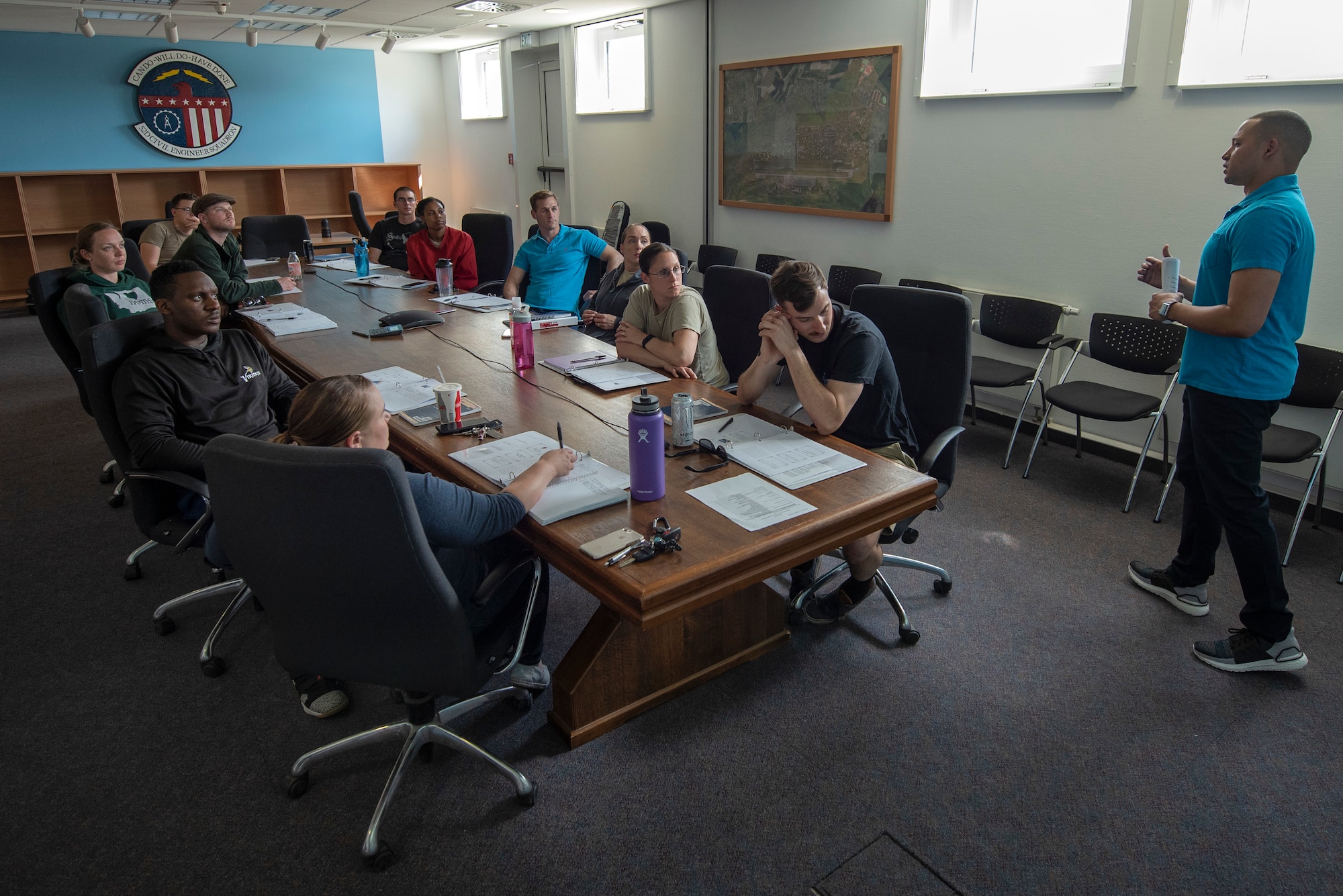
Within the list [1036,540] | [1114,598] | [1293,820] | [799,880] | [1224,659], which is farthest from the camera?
[1036,540]

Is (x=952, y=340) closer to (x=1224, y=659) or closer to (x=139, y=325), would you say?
(x=1224, y=659)

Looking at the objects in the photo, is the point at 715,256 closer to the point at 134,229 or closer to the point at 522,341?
the point at 522,341

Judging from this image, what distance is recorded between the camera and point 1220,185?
11.5 feet

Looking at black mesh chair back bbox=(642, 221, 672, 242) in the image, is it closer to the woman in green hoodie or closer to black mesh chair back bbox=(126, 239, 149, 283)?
black mesh chair back bbox=(126, 239, 149, 283)

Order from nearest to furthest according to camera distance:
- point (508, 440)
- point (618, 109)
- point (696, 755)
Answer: point (696, 755) → point (508, 440) → point (618, 109)

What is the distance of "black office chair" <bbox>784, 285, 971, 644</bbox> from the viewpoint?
8.32 feet

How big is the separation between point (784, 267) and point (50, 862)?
2285 millimetres

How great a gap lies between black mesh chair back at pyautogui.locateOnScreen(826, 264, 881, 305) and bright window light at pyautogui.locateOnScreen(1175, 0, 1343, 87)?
181 cm

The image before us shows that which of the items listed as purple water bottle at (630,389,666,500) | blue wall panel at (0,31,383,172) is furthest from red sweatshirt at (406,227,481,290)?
blue wall panel at (0,31,383,172)

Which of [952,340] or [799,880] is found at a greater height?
[952,340]

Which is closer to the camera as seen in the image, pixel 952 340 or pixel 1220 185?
pixel 952 340

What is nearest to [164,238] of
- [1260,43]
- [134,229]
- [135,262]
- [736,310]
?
[135,262]

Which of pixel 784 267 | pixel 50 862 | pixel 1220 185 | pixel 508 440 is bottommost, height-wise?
pixel 50 862

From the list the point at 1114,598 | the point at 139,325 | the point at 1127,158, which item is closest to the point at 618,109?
the point at 1127,158
